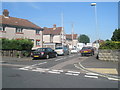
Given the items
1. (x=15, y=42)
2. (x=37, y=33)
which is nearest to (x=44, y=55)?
(x=15, y=42)

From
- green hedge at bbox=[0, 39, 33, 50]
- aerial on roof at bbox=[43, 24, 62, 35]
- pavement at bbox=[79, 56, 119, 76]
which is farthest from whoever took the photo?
aerial on roof at bbox=[43, 24, 62, 35]

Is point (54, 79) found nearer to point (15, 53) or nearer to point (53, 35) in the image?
point (15, 53)

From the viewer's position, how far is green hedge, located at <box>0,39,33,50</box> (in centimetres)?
2153

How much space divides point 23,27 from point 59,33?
24.4 meters

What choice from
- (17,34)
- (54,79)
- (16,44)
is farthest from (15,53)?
(54,79)

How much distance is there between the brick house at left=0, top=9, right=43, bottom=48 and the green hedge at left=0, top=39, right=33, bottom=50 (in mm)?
8696

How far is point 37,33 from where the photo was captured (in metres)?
38.6

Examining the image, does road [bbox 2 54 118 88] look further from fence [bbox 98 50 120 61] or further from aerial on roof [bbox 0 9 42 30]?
Result: aerial on roof [bbox 0 9 42 30]

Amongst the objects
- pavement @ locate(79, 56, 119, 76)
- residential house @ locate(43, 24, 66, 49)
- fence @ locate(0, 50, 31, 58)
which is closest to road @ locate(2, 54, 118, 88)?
pavement @ locate(79, 56, 119, 76)

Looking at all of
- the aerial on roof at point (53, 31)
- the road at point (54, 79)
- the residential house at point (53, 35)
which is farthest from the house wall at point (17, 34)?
the road at point (54, 79)

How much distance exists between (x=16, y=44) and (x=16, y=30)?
1291 centimetres

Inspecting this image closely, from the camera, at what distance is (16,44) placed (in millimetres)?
21656

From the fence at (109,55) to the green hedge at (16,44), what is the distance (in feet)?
35.1

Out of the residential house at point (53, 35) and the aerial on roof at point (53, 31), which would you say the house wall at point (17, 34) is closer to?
the residential house at point (53, 35)
